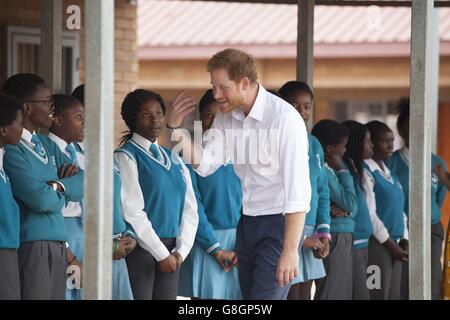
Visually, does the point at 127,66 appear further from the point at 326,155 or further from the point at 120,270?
the point at 120,270

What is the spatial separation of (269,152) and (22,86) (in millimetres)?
1726

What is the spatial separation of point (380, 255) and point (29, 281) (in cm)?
383

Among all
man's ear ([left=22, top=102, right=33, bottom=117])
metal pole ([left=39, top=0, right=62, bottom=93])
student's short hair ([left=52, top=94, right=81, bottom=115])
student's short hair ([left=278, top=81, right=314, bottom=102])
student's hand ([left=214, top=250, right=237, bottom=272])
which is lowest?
student's hand ([left=214, top=250, right=237, bottom=272])

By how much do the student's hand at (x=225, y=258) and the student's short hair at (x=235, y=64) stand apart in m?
1.78

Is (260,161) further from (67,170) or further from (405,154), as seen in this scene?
(405,154)

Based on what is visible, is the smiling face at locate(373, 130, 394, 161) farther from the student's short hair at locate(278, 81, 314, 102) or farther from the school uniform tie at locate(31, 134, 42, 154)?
the school uniform tie at locate(31, 134, 42, 154)

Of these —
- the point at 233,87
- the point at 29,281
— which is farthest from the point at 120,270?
the point at 233,87

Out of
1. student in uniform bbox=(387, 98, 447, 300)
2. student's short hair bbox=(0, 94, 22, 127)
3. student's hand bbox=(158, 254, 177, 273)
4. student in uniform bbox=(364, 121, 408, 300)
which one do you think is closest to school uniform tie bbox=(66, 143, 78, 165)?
student's short hair bbox=(0, 94, 22, 127)

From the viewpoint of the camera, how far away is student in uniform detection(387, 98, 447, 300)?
10867mm

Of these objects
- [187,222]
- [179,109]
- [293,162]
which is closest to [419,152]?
[293,162]

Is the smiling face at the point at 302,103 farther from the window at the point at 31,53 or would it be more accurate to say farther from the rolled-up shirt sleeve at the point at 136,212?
the window at the point at 31,53

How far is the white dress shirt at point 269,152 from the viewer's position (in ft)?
22.5

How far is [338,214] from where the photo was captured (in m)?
9.54

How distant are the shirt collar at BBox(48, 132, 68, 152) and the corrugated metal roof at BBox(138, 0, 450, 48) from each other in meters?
12.5
